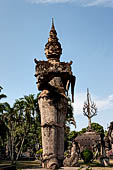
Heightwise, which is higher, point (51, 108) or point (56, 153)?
point (51, 108)

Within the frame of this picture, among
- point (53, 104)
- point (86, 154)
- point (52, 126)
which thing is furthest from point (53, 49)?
point (86, 154)

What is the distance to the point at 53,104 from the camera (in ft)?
39.7

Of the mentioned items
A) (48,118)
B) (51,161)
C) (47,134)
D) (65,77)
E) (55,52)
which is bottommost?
(51,161)

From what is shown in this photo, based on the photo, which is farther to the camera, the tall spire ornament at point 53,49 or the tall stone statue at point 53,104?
the tall spire ornament at point 53,49

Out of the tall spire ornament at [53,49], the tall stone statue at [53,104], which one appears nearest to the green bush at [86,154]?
the tall stone statue at [53,104]

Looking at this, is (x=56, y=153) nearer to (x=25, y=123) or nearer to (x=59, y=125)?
(x=59, y=125)

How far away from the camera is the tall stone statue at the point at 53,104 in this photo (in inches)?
456

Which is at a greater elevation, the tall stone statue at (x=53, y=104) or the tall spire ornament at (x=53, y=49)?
the tall spire ornament at (x=53, y=49)

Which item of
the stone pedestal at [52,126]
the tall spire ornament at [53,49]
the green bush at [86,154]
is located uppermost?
the tall spire ornament at [53,49]

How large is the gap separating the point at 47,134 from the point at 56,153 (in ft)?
3.44

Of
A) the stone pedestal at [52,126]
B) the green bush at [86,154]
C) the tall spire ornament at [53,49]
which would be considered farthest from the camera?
the green bush at [86,154]

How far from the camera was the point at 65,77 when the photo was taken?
13094 millimetres

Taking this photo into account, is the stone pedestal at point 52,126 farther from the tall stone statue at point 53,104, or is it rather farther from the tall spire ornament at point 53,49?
the tall spire ornament at point 53,49

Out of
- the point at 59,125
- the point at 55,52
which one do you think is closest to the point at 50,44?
the point at 55,52
